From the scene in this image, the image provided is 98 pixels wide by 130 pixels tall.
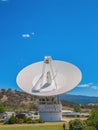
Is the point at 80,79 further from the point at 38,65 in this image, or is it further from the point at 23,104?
the point at 23,104

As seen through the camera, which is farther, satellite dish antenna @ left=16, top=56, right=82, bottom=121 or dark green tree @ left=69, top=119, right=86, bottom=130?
satellite dish antenna @ left=16, top=56, right=82, bottom=121

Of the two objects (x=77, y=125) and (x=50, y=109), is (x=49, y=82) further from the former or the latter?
(x=77, y=125)

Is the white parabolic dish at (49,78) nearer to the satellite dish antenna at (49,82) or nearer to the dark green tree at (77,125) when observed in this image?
the satellite dish antenna at (49,82)

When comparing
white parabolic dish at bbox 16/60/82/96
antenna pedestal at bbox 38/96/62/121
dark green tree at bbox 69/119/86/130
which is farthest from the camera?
antenna pedestal at bbox 38/96/62/121

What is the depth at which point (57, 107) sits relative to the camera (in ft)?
262

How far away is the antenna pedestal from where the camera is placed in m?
79.6

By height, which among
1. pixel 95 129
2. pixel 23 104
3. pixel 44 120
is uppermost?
pixel 23 104

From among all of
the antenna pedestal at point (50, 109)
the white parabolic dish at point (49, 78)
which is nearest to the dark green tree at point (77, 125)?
the white parabolic dish at point (49, 78)

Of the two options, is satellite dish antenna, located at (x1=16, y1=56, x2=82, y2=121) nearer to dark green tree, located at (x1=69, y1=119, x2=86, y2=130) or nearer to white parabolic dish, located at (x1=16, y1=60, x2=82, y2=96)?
white parabolic dish, located at (x1=16, y1=60, x2=82, y2=96)

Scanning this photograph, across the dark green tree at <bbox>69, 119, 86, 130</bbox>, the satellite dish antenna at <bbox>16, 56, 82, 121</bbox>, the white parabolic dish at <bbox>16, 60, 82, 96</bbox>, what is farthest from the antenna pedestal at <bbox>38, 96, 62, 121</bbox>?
the dark green tree at <bbox>69, 119, 86, 130</bbox>

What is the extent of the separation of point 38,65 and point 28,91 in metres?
11.3

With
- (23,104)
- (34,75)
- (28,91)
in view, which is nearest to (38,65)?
(34,75)

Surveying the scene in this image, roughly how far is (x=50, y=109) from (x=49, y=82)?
6.41 m

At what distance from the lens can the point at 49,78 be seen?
79.9m
